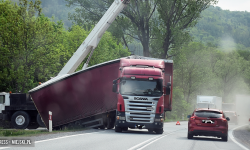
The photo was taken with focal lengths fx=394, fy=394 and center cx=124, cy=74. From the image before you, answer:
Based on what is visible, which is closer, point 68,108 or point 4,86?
point 68,108

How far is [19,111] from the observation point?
25578 millimetres

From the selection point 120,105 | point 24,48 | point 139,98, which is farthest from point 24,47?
point 139,98

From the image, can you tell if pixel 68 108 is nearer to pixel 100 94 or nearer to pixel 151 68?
pixel 100 94

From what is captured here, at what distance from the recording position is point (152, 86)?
19125 mm

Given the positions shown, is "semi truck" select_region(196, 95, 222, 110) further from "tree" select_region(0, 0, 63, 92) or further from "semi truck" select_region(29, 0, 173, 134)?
"semi truck" select_region(29, 0, 173, 134)

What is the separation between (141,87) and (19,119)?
1024 centimetres

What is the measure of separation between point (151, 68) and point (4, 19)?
1779 centimetres

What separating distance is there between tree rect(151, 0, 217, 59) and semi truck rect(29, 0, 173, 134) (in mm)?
17804

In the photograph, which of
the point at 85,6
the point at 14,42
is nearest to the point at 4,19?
the point at 14,42

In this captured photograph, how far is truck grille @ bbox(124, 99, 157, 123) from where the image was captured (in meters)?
18.9

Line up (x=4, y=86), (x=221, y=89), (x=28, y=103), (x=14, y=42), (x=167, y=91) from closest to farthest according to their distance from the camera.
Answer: (x=167, y=91)
(x=28, y=103)
(x=14, y=42)
(x=4, y=86)
(x=221, y=89)

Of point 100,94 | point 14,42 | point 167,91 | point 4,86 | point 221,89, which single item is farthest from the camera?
point 221,89

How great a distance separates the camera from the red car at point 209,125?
58.2 ft

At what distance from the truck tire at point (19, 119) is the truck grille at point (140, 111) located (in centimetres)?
914
